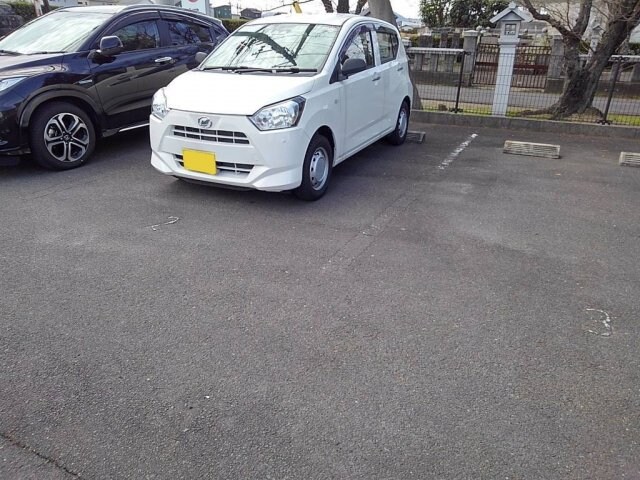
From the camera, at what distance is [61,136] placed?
5.89 m

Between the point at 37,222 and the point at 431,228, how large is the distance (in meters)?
3.63

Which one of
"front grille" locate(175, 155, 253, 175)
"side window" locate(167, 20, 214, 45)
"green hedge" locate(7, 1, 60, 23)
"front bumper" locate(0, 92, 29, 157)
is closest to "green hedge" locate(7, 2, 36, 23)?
"green hedge" locate(7, 1, 60, 23)

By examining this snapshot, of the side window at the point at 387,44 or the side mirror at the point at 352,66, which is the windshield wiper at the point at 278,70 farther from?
the side window at the point at 387,44

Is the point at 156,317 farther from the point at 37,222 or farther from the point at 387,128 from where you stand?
the point at 387,128

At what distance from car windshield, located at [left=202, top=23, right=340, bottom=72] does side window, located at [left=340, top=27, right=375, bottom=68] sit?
19cm

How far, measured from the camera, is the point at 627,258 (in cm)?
397

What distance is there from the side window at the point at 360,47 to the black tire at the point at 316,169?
100 centimetres

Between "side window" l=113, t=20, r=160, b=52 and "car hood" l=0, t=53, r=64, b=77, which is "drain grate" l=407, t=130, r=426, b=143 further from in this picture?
"car hood" l=0, t=53, r=64, b=77

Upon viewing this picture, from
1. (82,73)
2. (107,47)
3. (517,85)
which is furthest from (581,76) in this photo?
(82,73)

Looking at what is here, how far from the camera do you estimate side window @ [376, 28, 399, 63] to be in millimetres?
6348

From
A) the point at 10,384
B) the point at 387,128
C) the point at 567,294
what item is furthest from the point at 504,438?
the point at 387,128

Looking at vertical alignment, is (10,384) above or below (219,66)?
below

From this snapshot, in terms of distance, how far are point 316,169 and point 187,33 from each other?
412 centimetres

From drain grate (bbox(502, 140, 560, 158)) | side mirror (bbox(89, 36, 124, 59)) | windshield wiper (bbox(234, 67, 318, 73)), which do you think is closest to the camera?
windshield wiper (bbox(234, 67, 318, 73))
